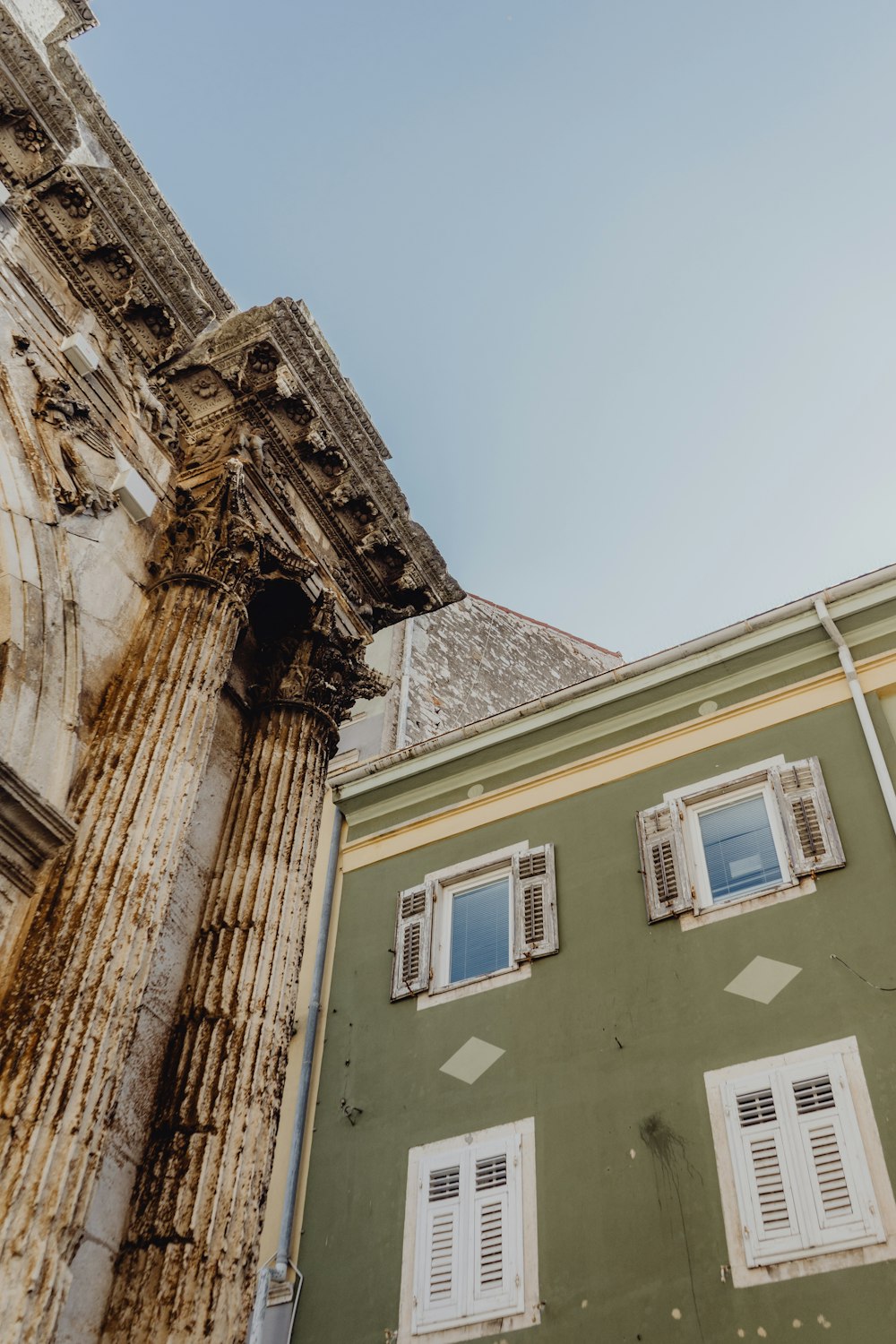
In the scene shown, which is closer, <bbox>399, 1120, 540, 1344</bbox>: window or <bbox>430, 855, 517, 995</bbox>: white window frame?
<bbox>399, 1120, 540, 1344</bbox>: window

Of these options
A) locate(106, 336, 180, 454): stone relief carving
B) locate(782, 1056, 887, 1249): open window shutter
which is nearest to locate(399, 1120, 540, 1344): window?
locate(782, 1056, 887, 1249): open window shutter

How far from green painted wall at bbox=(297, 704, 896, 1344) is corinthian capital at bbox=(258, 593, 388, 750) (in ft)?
11.5

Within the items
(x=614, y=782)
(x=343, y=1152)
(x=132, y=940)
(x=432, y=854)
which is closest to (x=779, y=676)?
(x=614, y=782)

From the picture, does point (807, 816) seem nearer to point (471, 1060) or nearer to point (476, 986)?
point (476, 986)

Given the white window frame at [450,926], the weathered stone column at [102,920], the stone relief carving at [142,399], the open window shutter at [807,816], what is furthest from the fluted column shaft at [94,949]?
the open window shutter at [807,816]

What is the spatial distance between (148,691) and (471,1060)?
5331 mm

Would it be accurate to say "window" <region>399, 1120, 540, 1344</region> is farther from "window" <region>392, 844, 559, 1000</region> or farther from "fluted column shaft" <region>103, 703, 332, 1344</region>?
"fluted column shaft" <region>103, 703, 332, 1344</region>

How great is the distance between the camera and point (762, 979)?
9.72m

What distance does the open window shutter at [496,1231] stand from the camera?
9023mm

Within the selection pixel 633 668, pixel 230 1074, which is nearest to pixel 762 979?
pixel 633 668

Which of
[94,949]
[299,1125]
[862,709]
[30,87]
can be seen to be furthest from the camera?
[299,1125]

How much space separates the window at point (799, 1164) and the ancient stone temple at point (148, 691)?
12.7ft

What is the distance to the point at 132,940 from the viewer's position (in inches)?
235

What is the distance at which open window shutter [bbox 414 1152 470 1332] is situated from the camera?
9.20 m
